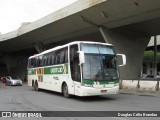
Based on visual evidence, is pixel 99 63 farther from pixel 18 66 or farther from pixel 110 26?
pixel 18 66

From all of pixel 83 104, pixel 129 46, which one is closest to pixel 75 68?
pixel 83 104

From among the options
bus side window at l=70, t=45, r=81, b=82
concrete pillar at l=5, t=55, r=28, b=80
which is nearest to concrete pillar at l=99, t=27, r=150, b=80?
bus side window at l=70, t=45, r=81, b=82

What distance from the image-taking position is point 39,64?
84.2 ft

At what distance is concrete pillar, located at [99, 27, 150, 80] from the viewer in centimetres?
3425

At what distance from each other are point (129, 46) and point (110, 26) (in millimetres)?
4146

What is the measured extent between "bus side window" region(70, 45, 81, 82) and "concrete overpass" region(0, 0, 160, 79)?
9596mm

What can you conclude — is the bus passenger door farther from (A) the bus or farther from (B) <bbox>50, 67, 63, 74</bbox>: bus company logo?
(B) <bbox>50, 67, 63, 74</bbox>: bus company logo

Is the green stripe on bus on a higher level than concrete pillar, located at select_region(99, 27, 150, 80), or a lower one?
lower

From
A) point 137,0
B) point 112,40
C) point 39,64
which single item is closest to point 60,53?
point 39,64

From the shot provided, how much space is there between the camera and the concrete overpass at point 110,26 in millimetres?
27234

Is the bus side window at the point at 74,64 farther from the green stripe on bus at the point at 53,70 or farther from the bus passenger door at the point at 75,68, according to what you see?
the green stripe on bus at the point at 53,70

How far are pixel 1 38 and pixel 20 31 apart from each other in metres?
9.29

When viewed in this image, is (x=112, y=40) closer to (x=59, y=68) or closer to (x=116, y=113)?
(x=59, y=68)

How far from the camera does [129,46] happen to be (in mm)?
35844
